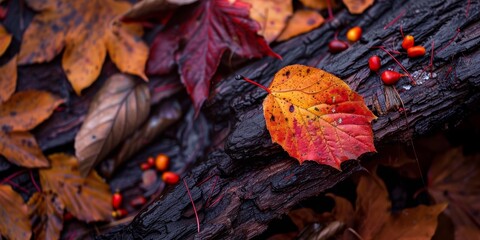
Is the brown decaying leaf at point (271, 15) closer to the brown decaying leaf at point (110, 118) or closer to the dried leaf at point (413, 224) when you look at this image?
the brown decaying leaf at point (110, 118)

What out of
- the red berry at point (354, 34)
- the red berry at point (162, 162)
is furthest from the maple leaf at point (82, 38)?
the red berry at point (354, 34)

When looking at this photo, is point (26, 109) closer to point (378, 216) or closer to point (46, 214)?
point (46, 214)

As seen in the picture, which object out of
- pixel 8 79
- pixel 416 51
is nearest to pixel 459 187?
pixel 416 51

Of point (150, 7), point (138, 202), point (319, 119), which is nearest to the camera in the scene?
point (319, 119)

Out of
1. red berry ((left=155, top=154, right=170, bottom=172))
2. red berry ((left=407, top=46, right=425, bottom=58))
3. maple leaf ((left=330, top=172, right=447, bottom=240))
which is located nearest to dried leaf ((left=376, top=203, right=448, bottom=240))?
maple leaf ((left=330, top=172, right=447, bottom=240))

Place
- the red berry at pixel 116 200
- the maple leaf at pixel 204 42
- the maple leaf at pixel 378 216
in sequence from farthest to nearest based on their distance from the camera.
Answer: the red berry at pixel 116 200, the maple leaf at pixel 204 42, the maple leaf at pixel 378 216

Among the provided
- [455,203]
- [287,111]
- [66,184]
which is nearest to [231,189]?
[287,111]
